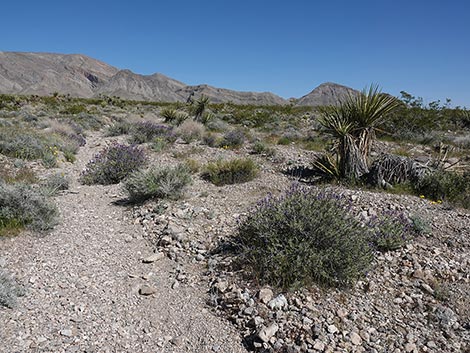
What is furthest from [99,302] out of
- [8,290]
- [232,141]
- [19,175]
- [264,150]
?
[232,141]

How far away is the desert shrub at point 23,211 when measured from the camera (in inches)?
193

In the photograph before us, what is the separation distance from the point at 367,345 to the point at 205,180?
5.85 meters

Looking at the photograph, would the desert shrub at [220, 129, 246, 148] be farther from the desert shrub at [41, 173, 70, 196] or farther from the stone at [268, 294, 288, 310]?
the stone at [268, 294, 288, 310]

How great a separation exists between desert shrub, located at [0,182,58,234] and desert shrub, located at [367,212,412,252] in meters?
4.84

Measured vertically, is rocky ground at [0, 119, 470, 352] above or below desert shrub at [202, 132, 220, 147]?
below

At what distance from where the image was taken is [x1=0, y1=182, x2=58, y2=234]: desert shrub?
491 centimetres

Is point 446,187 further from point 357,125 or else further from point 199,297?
point 199,297

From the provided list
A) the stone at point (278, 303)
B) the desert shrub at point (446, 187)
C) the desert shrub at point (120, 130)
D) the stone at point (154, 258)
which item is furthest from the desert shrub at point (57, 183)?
the desert shrub at point (120, 130)

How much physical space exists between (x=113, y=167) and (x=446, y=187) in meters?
7.74

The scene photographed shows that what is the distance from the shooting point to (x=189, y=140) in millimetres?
13445

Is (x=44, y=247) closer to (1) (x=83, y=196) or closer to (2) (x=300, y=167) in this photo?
(1) (x=83, y=196)

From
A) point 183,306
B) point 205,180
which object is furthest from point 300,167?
point 183,306

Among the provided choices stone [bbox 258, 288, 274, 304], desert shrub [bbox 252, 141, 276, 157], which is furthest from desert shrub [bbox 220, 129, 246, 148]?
stone [bbox 258, 288, 274, 304]

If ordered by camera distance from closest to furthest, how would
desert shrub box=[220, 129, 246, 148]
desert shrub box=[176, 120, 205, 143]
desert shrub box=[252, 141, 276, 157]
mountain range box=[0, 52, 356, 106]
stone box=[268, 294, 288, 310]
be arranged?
1. stone box=[268, 294, 288, 310]
2. desert shrub box=[252, 141, 276, 157]
3. desert shrub box=[220, 129, 246, 148]
4. desert shrub box=[176, 120, 205, 143]
5. mountain range box=[0, 52, 356, 106]
